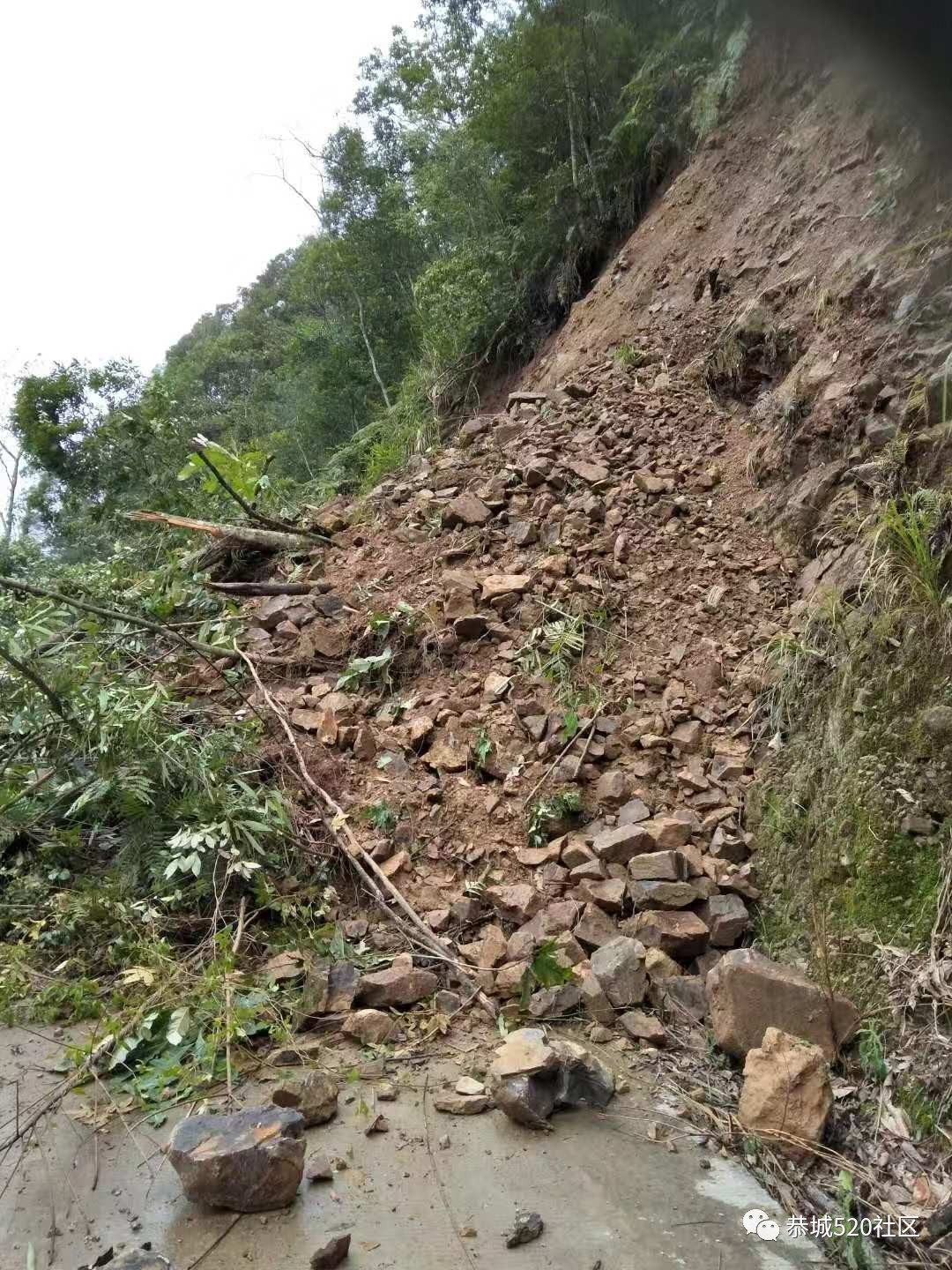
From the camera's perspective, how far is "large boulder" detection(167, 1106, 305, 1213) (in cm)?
209

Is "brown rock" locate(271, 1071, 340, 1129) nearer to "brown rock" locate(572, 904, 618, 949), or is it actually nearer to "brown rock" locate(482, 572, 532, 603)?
"brown rock" locate(572, 904, 618, 949)

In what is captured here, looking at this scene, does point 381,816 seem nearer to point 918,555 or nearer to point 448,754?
point 448,754

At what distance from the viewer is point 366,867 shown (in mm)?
3590

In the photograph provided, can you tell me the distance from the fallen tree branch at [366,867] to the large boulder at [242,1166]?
92 centimetres

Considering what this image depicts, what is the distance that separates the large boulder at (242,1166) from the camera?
6.86ft

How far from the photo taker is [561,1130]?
94.3 inches

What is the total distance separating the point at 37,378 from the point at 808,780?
1254 centimetres

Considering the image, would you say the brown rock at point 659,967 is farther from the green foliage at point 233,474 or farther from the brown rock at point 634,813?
the green foliage at point 233,474

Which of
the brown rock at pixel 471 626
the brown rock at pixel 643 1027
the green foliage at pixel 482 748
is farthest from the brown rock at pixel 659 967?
the brown rock at pixel 471 626

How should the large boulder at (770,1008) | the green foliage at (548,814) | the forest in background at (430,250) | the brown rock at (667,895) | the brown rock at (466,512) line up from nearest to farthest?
the large boulder at (770,1008) → the brown rock at (667,895) → the green foliage at (548,814) → the brown rock at (466,512) → the forest in background at (430,250)

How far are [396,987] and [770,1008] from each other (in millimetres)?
1199

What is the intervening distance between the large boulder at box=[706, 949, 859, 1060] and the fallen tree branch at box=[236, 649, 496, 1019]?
0.77 m

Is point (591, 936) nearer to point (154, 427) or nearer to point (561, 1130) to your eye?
point (561, 1130)

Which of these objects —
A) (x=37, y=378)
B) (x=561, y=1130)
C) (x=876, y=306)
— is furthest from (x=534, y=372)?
(x=37, y=378)
